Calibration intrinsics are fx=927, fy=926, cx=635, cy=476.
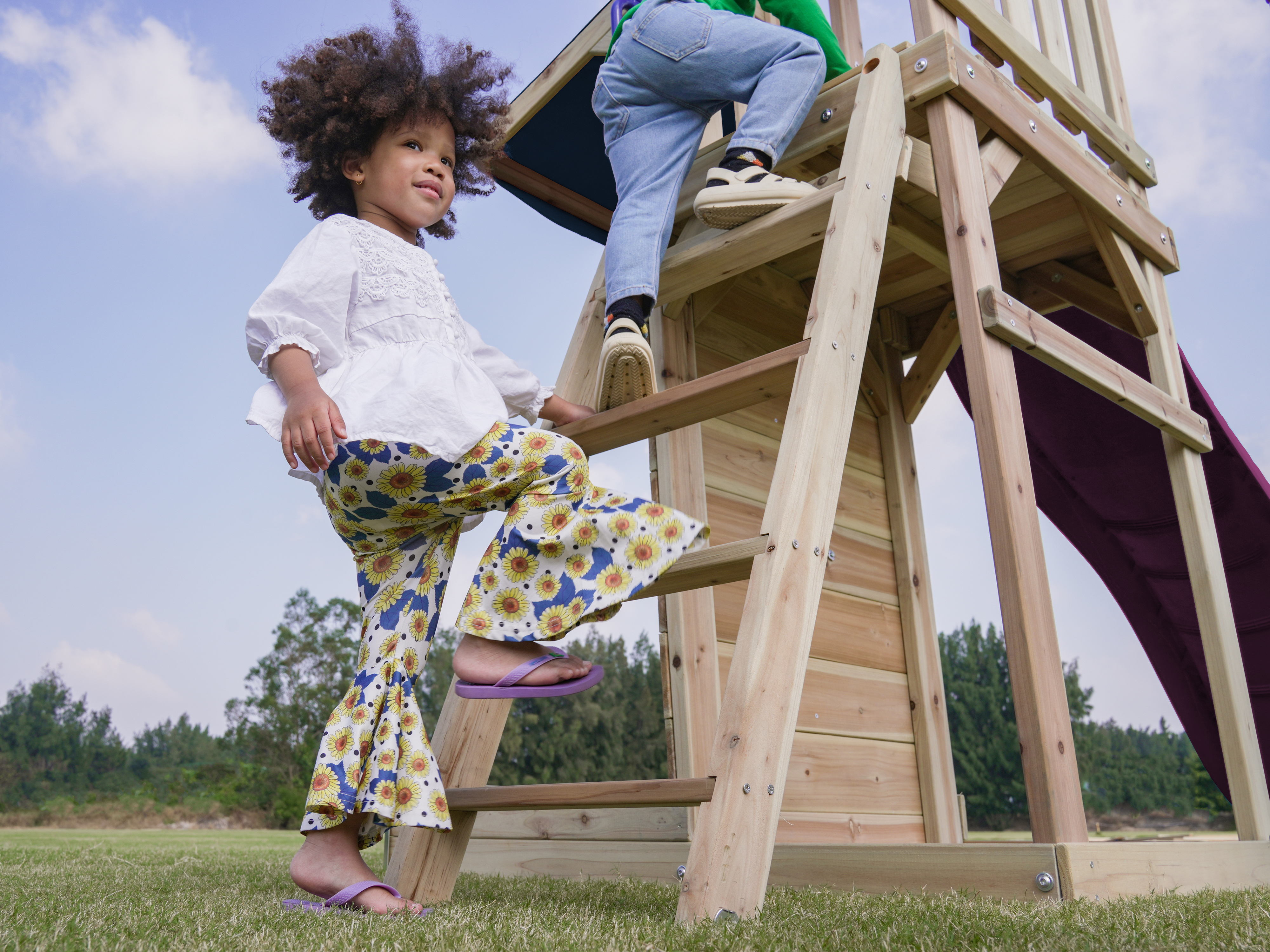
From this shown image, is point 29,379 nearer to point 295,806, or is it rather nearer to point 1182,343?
point 295,806

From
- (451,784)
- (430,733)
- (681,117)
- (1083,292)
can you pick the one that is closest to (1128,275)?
(1083,292)

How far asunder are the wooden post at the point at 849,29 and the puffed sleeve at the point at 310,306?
169 cm

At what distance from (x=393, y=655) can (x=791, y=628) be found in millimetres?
617

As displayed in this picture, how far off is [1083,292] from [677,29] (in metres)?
1.76

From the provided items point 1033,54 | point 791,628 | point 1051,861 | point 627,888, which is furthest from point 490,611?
point 1033,54

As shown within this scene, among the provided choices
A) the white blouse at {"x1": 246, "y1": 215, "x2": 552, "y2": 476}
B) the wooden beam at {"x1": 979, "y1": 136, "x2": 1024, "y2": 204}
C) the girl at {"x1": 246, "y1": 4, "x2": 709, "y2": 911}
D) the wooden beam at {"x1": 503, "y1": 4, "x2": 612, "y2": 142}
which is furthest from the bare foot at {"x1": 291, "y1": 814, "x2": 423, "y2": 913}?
the wooden beam at {"x1": 503, "y1": 4, "x2": 612, "y2": 142}

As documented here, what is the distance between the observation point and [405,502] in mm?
1442

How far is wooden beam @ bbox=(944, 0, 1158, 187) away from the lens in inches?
85.9

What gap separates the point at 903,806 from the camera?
2.98 meters

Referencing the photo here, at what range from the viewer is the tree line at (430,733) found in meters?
17.9

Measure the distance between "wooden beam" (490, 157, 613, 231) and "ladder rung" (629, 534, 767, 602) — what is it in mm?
1631

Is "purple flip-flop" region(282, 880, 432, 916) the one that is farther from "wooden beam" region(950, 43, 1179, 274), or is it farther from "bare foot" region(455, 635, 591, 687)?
"wooden beam" region(950, 43, 1179, 274)

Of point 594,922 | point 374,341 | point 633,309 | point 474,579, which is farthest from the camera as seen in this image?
point 633,309

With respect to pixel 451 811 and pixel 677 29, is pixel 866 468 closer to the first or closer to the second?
pixel 677 29
